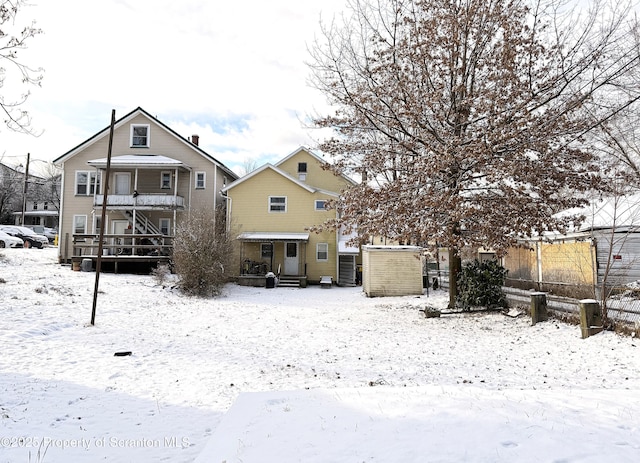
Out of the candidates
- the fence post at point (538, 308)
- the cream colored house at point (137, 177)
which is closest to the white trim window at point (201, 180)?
the cream colored house at point (137, 177)

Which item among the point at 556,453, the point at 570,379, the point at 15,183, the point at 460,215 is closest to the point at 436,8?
the point at 460,215

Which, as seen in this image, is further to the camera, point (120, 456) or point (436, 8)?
point (436, 8)

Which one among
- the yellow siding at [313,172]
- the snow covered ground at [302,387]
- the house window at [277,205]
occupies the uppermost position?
the yellow siding at [313,172]

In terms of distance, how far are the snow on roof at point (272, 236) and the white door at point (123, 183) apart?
8623mm

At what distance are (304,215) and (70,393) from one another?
752 inches

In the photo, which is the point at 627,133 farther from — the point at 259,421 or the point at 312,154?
the point at 312,154

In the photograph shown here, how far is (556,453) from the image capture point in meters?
3.34

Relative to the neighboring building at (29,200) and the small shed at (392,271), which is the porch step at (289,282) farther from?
the neighboring building at (29,200)

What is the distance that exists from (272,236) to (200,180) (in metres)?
6.92

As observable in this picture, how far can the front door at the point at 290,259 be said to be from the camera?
959 inches

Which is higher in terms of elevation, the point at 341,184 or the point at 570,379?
the point at 341,184

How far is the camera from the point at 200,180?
2655 cm

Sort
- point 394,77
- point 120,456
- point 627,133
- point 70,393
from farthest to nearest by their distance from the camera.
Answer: point 627,133
point 394,77
point 70,393
point 120,456

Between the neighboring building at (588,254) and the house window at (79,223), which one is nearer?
the neighboring building at (588,254)
